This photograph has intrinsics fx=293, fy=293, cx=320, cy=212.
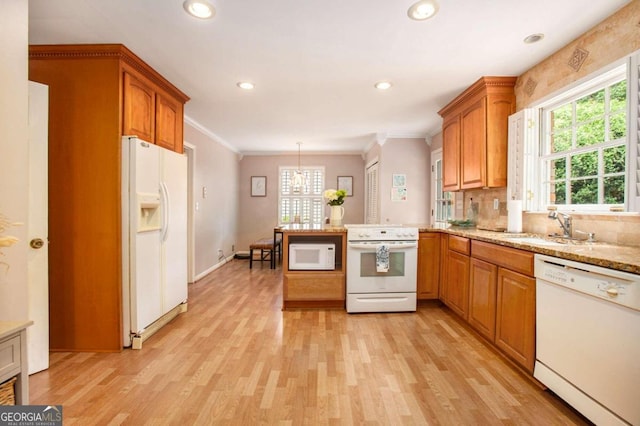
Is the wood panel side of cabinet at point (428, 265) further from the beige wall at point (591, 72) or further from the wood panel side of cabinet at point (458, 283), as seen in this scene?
the beige wall at point (591, 72)

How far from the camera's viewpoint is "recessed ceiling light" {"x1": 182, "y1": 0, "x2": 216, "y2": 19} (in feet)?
5.83

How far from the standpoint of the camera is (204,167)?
192 inches

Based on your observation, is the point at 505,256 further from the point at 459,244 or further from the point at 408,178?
the point at 408,178

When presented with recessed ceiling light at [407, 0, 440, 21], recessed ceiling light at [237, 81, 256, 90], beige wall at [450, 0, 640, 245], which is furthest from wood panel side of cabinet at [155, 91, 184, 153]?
beige wall at [450, 0, 640, 245]

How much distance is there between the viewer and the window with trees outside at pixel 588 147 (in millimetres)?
2020

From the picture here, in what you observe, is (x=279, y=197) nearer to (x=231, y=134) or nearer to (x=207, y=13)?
(x=231, y=134)

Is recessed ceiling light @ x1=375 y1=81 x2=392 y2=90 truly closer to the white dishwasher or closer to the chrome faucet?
the chrome faucet

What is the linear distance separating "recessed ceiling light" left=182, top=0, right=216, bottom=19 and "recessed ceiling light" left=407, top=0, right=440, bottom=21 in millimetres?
1247

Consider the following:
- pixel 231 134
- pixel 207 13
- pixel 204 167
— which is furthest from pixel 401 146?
pixel 207 13

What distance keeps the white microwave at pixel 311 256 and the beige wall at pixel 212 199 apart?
2050 millimetres

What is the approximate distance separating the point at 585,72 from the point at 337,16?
1.87 m

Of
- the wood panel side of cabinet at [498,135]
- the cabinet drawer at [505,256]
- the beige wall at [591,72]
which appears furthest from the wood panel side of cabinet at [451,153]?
the cabinet drawer at [505,256]

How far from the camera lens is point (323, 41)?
2.21 metres

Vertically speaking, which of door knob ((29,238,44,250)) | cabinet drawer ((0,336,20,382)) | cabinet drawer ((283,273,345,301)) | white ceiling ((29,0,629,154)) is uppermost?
white ceiling ((29,0,629,154))
